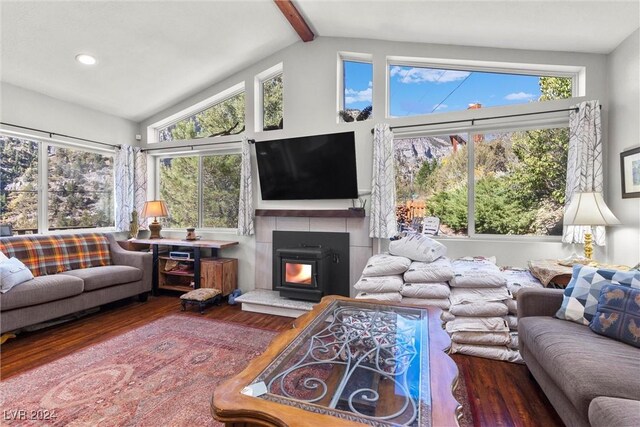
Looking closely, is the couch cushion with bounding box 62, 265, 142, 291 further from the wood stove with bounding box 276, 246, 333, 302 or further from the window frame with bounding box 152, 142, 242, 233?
the wood stove with bounding box 276, 246, 333, 302

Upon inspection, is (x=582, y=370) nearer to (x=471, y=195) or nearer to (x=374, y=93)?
(x=471, y=195)

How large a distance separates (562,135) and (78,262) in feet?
17.8

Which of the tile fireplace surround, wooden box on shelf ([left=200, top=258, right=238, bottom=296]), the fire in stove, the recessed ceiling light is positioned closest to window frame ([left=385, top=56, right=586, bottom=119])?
the tile fireplace surround

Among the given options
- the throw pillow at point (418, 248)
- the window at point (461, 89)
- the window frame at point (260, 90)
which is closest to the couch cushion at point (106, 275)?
the window frame at point (260, 90)

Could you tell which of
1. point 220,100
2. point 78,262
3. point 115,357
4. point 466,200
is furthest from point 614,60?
point 78,262

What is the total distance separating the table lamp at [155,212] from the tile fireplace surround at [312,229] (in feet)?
4.80

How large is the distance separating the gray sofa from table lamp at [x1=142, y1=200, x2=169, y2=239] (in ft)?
14.2

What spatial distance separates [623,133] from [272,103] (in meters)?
3.64

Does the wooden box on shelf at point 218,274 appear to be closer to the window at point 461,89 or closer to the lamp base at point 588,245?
the window at point 461,89

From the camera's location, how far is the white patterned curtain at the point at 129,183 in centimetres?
436

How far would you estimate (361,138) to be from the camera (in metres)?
3.44

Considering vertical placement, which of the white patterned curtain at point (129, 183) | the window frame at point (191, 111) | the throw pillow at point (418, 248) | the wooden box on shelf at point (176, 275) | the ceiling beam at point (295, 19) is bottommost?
the wooden box on shelf at point (176, 275)

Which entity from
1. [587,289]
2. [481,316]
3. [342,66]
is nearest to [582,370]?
[587,289]

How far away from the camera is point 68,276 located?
2986mm
